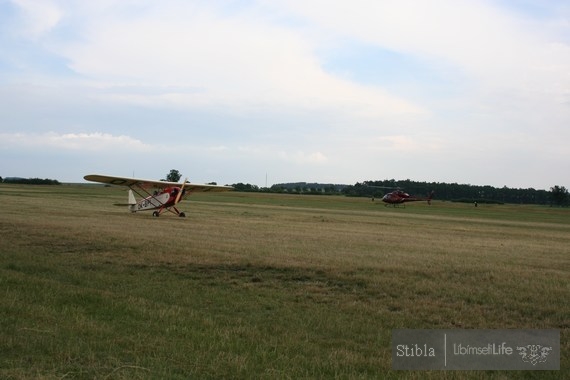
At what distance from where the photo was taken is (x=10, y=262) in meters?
12.5

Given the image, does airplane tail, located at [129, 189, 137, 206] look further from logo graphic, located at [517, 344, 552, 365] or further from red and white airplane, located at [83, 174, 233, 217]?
logo graphic, located at [517, 344, 552, 365]

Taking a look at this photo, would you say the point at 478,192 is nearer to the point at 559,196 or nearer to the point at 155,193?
the point at 559,196

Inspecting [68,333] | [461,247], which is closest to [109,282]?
[68,333]

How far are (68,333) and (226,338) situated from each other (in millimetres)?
1873

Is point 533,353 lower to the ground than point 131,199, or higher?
lower

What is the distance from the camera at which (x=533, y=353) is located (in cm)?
661

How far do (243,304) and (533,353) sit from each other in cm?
446

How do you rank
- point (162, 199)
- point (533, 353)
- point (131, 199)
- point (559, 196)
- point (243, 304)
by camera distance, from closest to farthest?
point (533, 353)
point (243, 304)
point (162, 199)
point (131, 199)
point (559, 196)

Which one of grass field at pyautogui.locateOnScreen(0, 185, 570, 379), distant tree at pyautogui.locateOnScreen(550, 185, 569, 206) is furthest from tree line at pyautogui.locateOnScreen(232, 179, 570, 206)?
grass field at pyautogui.locateOnScreen(0, 185, 570, 379)

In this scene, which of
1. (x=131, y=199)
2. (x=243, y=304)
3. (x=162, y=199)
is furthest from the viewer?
(x=131, y=199)

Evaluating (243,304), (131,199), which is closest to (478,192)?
(131,199)

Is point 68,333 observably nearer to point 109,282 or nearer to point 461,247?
point 109,282

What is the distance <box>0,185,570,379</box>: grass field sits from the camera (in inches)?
243

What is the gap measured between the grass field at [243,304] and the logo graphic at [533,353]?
0.56 feet
